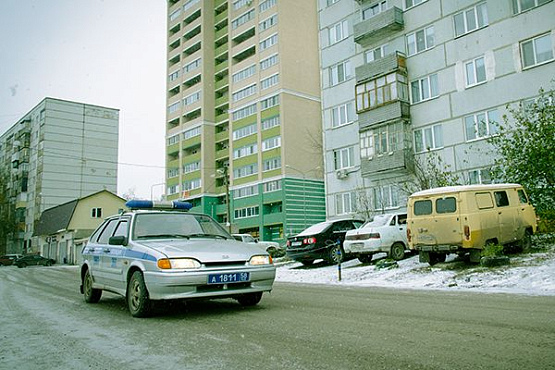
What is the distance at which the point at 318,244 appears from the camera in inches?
739

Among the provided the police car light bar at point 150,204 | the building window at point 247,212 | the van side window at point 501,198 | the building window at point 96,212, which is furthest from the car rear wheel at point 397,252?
the building window at point 96,212

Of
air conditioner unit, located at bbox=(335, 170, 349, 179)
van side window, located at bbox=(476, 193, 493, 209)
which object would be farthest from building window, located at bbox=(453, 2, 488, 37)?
van side window, located at bbox=(476, 193, 493, 209)

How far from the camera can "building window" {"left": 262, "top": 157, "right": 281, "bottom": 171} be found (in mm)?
51875

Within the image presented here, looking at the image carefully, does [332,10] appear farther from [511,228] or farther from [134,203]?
[134,203]

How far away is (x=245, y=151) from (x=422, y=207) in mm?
43495

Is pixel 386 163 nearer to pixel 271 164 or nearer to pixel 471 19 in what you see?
pixel 471 19

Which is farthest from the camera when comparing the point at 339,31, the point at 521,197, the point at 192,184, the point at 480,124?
the point at 192,184

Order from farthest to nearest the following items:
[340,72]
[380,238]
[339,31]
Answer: [339,31]
[340,72]
[380,238]

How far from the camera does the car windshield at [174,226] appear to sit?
768 centimetres

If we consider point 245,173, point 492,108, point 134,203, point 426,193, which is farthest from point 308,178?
point 134,203

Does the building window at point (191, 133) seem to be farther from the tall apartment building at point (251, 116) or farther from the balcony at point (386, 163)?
the balcony at point (386, 163)

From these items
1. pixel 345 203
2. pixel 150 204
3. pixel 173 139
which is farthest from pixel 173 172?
pixel 150 204

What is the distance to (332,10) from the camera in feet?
117

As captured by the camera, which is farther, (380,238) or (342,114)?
(342,114)
